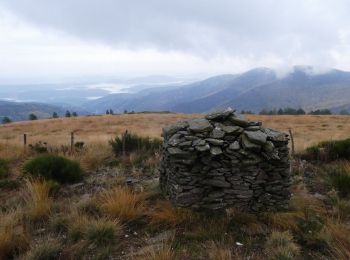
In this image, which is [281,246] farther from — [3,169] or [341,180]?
[3,169]

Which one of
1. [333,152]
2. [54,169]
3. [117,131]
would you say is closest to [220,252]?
[54,169]

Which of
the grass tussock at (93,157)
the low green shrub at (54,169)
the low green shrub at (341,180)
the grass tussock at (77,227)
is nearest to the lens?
the grass tussock at (77,227)

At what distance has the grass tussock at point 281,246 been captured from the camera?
218 inches

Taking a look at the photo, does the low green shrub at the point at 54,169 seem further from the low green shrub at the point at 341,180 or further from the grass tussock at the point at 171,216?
the low green shrub at the point at 341,180

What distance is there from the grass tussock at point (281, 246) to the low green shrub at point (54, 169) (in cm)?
551

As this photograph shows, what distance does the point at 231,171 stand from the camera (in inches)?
295

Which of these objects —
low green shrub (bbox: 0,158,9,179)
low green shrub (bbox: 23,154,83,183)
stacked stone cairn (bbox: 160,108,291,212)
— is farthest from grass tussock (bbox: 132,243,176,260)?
low green shrub (bbox: 0,158,9,179)

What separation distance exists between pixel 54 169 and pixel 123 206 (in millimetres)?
3112

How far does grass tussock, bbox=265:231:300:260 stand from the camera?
5.54m

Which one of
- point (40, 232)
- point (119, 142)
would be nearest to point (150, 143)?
point (119, 142)

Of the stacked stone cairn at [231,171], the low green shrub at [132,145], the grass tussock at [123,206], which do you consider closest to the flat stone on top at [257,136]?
the stacked stone cairn at [231,171]

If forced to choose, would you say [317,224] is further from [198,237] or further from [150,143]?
[150,143]

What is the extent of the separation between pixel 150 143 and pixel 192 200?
21.5 ft

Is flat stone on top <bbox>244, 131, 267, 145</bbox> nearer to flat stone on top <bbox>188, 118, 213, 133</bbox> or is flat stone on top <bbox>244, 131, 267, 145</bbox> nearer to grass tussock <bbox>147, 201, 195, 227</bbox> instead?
flat stone on top <bbox>188, 118, 213, 133</bbox>
